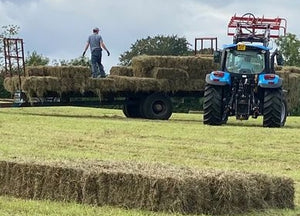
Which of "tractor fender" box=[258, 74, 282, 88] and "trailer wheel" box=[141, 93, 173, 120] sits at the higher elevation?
"tractor fender" box=[258, 74, 282, 88]

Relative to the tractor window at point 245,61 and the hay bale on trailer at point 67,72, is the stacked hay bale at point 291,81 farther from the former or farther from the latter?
the hay bale on trailer at point 67,72

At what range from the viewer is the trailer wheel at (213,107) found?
19.9m

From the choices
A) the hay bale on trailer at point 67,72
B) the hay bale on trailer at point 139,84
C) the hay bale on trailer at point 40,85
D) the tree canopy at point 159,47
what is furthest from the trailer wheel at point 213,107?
the tree canopy at point 159,47

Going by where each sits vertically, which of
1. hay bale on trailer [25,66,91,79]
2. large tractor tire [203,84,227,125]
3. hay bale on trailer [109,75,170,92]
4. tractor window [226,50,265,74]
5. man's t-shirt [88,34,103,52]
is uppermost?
man's t-shirt [88,34,103,52]

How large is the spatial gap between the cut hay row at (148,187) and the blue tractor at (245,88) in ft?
37.6

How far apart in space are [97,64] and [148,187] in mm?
16663

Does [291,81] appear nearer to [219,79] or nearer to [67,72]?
[67,72]

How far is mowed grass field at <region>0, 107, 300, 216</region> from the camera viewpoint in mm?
11219

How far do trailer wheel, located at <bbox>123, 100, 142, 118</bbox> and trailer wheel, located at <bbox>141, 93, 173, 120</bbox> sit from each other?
0.34 m

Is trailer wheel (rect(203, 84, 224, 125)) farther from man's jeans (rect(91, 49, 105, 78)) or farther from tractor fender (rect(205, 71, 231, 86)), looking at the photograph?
man's jeans (rect(91, 49, 105, 78))

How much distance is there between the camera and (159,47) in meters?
73.0

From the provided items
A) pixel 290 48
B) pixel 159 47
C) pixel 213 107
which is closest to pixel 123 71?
pixel 213 107

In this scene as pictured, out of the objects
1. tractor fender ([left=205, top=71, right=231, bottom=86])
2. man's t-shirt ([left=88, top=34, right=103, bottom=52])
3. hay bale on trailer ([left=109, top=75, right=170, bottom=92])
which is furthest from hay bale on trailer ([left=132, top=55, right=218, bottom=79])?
tractor fender ([left=205, top=71, right=231, bottom=86])

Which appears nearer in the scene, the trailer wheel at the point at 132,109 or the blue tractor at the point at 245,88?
the blue tractor at the point at 245,88
